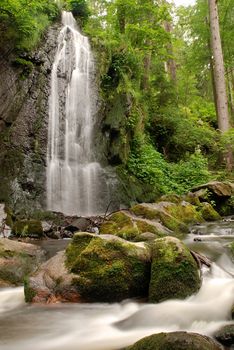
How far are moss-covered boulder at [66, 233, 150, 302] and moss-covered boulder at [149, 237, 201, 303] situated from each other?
241mm

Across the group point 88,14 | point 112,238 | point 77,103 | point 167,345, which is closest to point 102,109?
point 77,103

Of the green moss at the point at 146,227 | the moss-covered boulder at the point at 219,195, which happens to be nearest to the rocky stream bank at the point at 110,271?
the green moss at the point at 146,227

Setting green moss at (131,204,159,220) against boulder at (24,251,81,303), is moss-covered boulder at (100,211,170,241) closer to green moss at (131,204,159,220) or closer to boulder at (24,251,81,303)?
green moss at (131,204,159,220)

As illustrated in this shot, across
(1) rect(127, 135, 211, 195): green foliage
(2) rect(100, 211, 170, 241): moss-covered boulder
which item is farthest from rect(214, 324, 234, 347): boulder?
(1) rect(127, 135, 211, 195): green foliage

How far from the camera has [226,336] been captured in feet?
11.0

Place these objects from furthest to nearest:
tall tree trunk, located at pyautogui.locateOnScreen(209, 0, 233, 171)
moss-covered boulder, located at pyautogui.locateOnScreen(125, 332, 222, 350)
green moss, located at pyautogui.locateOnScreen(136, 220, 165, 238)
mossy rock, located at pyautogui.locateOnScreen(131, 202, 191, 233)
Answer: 1. tall tree trunk, located at pyautogui.locateOnScreen(209, 0, 233, 171)
2. mossy rock, located at pyautogui.locateOnScreen(131, 202, 191, 233)
3. green moss, located at pyautogui.locateOnScreen(136, 220, 165, 238)
4. moss-covered boulder, located at pyautogui.locateOnScreen(125, 332, 222, 350)

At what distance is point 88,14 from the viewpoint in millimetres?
18594

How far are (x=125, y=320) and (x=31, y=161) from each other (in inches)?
345

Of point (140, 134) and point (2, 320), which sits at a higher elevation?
point (140, 134)

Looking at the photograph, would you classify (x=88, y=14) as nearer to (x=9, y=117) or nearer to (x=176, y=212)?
→ (x=9, y=117)

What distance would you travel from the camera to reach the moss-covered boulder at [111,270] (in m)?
4.76

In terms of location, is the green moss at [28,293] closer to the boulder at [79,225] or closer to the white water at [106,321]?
the white water at [106,321]

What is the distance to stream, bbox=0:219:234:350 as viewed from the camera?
3.75 metres

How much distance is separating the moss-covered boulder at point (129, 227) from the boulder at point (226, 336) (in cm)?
400
